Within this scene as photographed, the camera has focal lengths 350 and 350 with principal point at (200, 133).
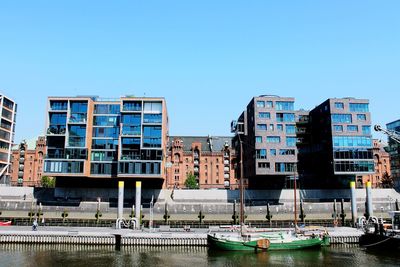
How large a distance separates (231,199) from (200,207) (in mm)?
15808

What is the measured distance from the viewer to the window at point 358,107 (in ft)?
325

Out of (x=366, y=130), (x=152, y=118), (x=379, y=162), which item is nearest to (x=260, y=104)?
(x=366, y=130)

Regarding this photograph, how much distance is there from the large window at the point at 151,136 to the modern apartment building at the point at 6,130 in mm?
55275

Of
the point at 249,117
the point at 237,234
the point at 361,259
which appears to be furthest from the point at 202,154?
the point at 361,259

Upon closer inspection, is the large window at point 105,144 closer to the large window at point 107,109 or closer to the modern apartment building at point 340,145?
the large window at point 107,109

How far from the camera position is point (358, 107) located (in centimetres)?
9931

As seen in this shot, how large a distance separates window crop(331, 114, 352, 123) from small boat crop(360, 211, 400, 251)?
42.4m

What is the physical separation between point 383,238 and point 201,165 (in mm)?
103877

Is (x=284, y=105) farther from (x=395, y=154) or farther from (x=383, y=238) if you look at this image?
(x=395, y=154)

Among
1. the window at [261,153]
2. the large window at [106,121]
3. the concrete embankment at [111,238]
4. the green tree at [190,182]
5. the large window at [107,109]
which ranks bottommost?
the concrete embankment at [111,238]

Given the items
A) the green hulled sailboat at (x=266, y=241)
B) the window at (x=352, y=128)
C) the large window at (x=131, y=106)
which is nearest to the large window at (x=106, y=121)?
the large window at (x=131, y=106)

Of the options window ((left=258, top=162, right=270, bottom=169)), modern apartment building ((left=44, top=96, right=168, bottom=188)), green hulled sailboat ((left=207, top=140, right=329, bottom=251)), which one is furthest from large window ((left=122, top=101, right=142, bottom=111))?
green hulled sailboat ((left=207, top=140, right=329, bottom=251))

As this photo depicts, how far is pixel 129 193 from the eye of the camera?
99312 millimetres

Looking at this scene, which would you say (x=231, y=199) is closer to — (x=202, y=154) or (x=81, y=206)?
(x=81, y=206)
